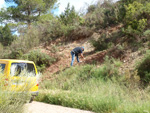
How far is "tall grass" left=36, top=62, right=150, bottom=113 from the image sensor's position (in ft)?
19.2

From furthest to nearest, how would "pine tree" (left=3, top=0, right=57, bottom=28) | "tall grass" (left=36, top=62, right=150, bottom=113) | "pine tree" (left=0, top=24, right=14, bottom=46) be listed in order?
"pine tree" (left=0, top=24, right=14, bottom=46), "pine tree" (left=3, top=0, right=57, bottom=28), "tall grass" (left=36, top=62, right=150, bottom=113)

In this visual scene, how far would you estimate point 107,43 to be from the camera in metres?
13.6

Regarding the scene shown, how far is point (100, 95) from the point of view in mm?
6844

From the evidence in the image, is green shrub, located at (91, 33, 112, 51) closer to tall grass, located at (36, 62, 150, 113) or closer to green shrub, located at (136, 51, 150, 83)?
tall grass, located at (36, 62, 150, 113)

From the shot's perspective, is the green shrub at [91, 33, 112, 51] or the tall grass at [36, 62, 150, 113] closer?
the tall grass at [36, 62, 150, 113]

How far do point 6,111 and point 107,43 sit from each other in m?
10.7

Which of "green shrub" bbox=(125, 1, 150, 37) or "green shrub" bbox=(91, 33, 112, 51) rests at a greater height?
"green shrub" bbox=(125, 1, 150, 37)

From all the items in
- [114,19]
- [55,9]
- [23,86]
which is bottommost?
[23,86]

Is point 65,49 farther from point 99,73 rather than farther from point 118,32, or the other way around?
point 99,73

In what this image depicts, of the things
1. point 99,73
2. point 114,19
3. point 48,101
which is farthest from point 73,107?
point 114,19

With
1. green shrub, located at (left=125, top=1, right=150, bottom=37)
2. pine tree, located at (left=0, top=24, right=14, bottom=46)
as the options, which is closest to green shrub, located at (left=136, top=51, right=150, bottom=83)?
green shrub, located at (left=125, top=1, right=150, bottom=37)

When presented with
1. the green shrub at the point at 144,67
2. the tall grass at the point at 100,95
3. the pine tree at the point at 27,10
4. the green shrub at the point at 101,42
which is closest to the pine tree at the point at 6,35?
the pine tree at the point at 27,10

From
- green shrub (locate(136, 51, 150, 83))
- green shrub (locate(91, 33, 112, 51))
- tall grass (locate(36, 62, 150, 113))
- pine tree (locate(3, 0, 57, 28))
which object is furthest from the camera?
pine tree (locate(3, 0, 57, 28))

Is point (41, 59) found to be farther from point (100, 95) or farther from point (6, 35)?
point (6, 35)
